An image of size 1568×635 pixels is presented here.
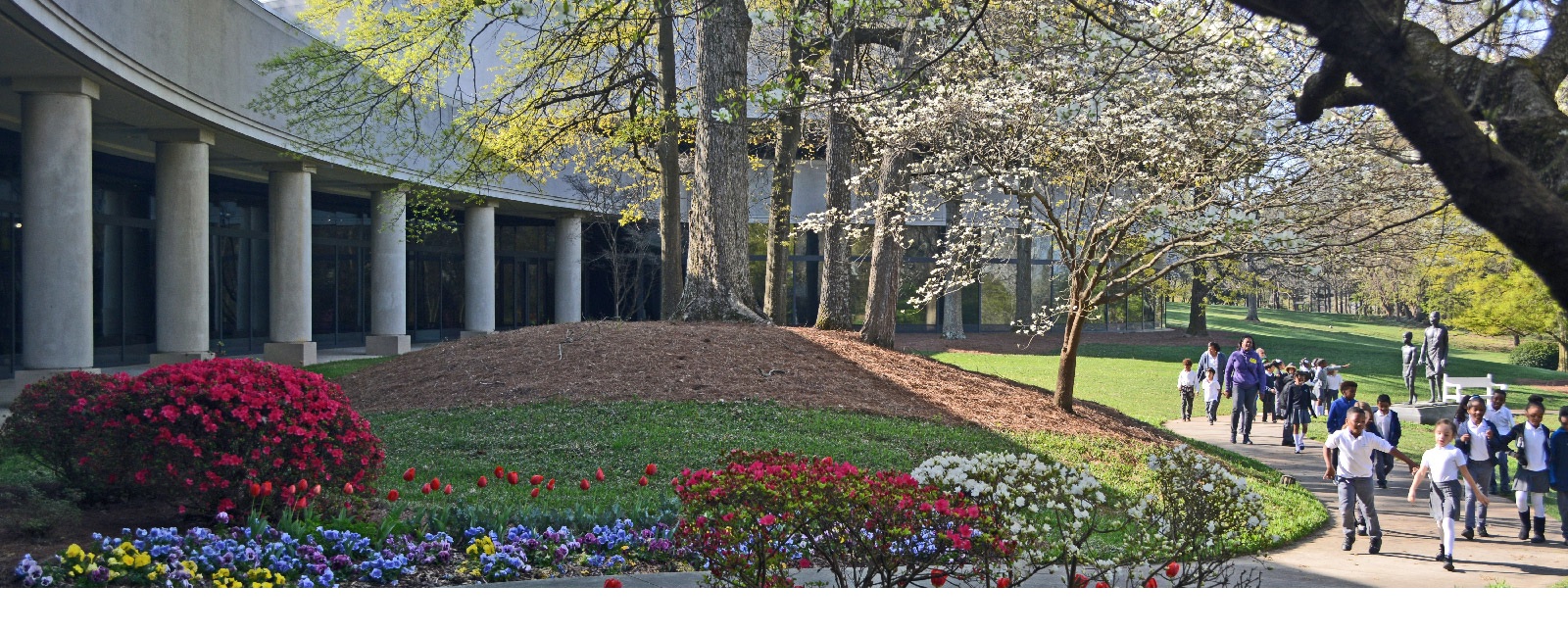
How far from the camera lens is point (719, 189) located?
649 inches

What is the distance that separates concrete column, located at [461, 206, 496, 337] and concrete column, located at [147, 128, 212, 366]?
36.8 ft

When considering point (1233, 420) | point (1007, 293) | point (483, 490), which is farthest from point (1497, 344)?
point (483, 490)

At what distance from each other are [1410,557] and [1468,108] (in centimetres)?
563

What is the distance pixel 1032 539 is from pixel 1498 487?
11.7 meters

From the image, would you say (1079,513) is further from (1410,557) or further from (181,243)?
(181,243)

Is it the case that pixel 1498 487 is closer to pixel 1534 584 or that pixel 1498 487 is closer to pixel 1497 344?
pixel 1534 584

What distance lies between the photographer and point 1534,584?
29.2ft

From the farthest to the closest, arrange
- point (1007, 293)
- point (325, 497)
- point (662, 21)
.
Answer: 1. point (1007, 293)
2. point (662, 21)
3. point (325, 497)

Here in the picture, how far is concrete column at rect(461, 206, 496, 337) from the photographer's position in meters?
28.8

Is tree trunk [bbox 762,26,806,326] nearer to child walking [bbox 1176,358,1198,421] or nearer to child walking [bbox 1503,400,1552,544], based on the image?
child walking [bbox 1176,358,1198,421]

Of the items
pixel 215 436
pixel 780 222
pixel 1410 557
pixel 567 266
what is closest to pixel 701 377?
pixel 215 436

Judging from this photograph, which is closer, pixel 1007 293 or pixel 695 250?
pixel 695 250

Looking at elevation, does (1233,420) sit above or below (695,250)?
below

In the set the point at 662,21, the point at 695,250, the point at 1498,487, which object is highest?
the point at 662,21
